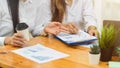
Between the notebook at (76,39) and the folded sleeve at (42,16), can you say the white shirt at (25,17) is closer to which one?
the folded sleeve at (42,16)

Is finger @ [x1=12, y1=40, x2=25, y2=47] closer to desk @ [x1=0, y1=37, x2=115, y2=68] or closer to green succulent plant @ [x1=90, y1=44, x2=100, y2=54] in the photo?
desk @ [x1=0, y1=37, x2=115, y2=68]

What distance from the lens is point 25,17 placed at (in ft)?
6.98

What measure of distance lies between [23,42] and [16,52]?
0.46 ft

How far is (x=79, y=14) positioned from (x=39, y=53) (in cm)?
85

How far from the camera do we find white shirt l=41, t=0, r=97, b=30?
7.15 ft

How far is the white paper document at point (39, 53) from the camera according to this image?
56.9 inches

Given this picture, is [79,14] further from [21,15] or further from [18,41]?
[18,41]

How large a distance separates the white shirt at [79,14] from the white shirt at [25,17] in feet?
0.26

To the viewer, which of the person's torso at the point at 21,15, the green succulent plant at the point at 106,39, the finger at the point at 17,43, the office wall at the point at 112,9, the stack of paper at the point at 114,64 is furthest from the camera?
the office wall at the point at 112,9

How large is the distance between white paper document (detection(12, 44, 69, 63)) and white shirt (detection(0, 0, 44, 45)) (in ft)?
1.59

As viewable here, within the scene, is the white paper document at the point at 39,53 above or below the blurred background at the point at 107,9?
below

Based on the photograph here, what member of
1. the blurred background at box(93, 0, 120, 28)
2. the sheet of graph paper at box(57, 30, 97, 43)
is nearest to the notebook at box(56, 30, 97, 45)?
the sheet of graph paper at box(57, 30, 97, 43)


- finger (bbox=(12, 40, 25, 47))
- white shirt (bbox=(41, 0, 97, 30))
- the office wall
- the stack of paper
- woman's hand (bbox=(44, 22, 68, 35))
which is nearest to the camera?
the stack of paper

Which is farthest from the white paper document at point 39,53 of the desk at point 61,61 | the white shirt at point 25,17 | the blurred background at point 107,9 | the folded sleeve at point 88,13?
the blurred background at point 107,9
